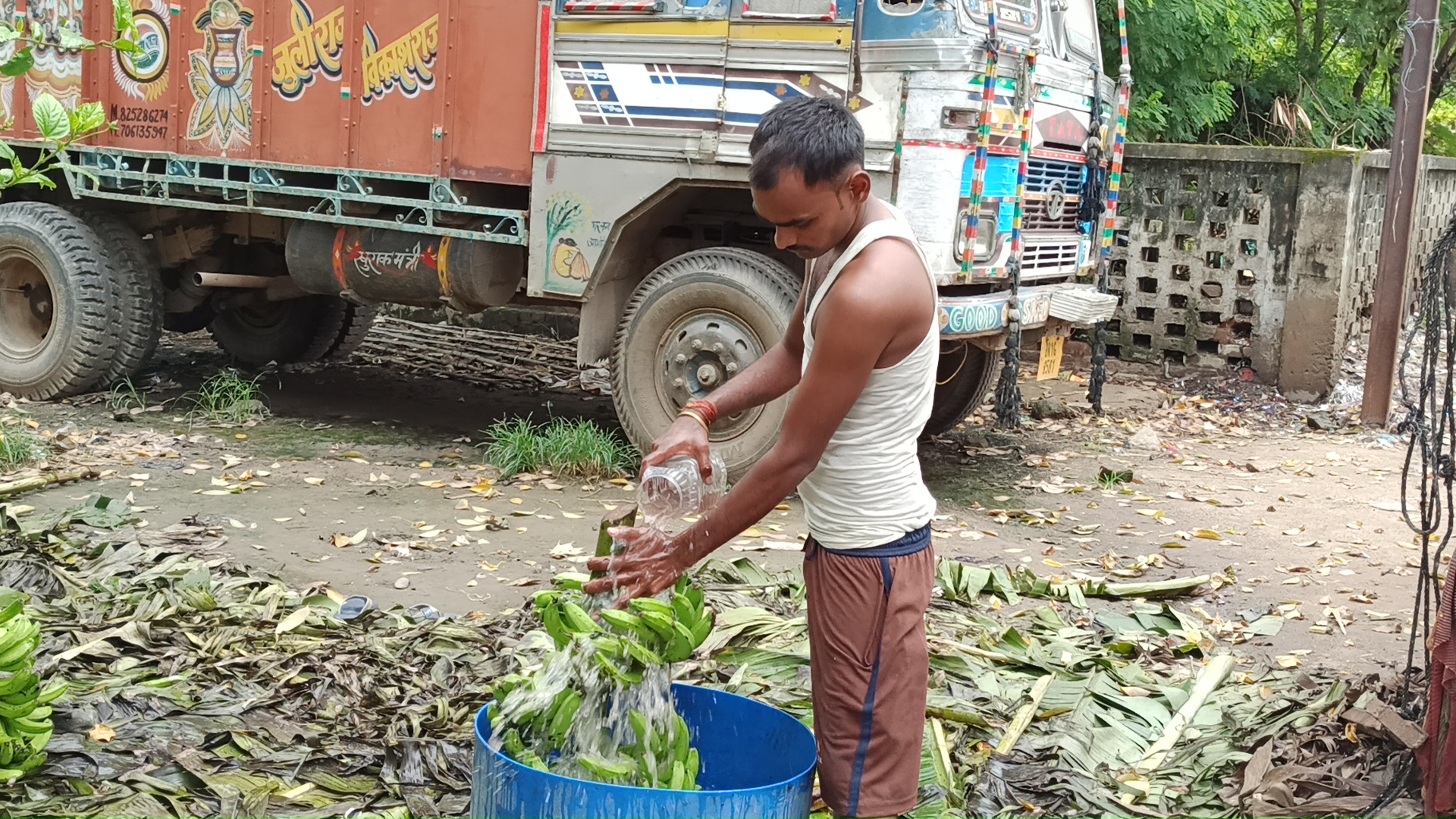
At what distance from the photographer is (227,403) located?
8.46 m

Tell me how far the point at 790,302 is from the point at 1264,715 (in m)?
3.17

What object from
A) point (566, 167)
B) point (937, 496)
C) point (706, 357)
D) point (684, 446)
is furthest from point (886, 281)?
point (937, 496)

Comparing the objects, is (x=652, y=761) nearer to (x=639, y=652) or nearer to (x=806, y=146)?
(x=639, y=652)

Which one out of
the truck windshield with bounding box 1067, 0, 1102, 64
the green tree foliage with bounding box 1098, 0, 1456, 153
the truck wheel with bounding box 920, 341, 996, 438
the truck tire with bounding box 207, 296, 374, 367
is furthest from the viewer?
the green tree foliage with bounding box 1098, 0, 1456, 153

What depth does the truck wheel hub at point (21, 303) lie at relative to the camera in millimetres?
8602

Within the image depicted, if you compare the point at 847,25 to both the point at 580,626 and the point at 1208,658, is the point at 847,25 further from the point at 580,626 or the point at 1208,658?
the point at 580,626

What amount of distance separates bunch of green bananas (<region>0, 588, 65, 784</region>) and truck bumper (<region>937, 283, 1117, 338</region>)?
412 cm

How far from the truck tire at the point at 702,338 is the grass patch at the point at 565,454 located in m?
0.19

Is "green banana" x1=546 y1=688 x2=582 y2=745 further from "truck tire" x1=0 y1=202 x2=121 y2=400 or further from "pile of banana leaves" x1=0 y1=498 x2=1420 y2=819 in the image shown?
"truck tire" x1=0 y1=202 x2=121 y2=400

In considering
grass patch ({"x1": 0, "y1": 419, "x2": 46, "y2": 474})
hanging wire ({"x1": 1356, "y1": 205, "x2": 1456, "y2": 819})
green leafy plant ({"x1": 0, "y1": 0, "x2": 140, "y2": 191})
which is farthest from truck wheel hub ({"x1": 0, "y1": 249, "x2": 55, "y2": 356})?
hanging wire ({"x1": 1356, "y1": 205, "x2": 1456, "y2": 819})

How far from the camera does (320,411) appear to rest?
866cm

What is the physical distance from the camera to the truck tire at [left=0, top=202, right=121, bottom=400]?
8.20 metres

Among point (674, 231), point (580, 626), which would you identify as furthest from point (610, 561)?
point (674, 231)

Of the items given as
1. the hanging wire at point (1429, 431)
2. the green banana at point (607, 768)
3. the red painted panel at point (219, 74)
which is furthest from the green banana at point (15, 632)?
the red painted panel at point (219, 74)
